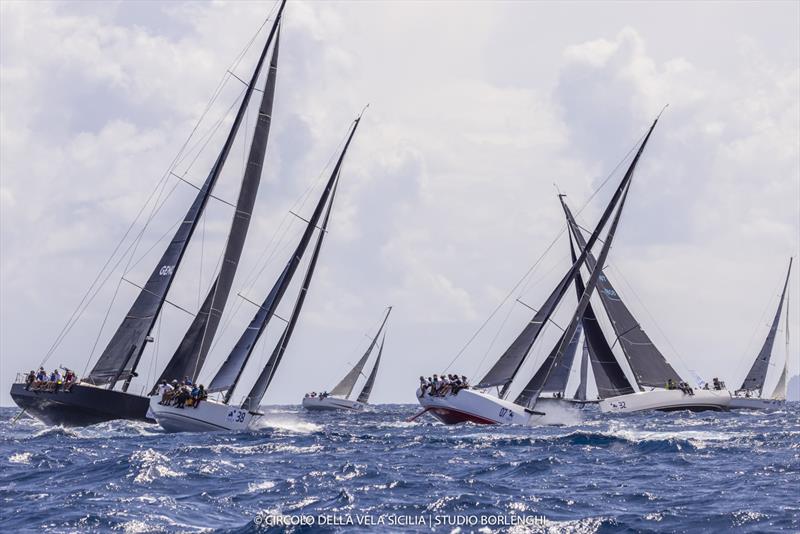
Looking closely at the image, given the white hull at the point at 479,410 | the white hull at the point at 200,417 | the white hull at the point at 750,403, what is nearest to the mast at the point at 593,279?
the white hull at the point at 479,410

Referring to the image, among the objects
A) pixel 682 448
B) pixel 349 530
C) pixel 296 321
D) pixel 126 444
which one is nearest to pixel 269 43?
pixel 296 321

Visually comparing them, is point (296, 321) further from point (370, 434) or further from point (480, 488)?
point (480, 488)

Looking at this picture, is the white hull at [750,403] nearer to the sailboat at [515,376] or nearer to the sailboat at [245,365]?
the sailboat at [515,376]

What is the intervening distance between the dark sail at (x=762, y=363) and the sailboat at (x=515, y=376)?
33040 mm

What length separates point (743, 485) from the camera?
21.2m

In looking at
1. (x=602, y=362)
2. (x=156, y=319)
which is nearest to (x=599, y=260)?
(x=602, y=362)

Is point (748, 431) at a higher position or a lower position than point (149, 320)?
lower

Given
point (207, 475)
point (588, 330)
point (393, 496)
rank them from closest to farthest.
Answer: point (393, 496), point (207, 475), point (588, 330)

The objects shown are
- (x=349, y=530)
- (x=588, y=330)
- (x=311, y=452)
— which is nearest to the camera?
(x=349, y=530)

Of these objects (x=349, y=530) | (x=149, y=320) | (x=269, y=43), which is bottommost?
(x=349, y=530)

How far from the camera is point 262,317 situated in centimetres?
3938

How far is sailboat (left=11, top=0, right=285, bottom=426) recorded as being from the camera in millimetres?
36469

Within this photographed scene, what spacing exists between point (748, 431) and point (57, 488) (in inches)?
1000

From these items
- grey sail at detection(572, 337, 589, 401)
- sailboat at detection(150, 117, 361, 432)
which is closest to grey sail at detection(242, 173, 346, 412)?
sailboat at detection(150, 117, 361, 432)
